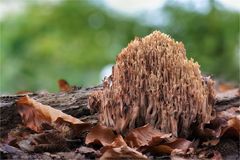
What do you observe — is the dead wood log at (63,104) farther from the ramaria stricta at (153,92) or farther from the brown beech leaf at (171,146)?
the brown beech leaf at (171,146)

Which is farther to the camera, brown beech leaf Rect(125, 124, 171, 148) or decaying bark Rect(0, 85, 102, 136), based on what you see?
decaying bark Rect(0, 85, 102, 136)

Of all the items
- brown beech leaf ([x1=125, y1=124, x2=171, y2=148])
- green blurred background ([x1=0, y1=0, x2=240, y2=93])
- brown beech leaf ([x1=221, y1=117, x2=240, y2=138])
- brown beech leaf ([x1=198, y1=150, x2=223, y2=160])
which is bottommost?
brown beech leaf ([x1=198, y1=150, x2=223, y2=160])

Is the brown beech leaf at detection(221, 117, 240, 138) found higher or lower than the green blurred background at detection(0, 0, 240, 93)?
lower

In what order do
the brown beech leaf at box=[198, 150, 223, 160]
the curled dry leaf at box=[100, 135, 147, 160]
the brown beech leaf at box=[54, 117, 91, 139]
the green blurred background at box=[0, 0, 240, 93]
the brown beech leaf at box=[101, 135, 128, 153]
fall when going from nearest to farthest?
the curled dry leaf at box=[100, 135, 147, 160], the brown beech leaf at box=[101, 135, 128, 153], the brown beech leaf at box=[198, 150, 223, 160], the brown beech leaf at box=[54, 117, 91, 139], the green blurred background at box=[0, 0, 240, 93]

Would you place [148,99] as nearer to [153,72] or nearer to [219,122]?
[153,72]

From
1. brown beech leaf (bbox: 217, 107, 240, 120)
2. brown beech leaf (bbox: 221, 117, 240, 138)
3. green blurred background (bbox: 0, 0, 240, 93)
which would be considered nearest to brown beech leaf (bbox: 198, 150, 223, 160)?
brown beech leaf (bbox: 221, 117, 240, 138)

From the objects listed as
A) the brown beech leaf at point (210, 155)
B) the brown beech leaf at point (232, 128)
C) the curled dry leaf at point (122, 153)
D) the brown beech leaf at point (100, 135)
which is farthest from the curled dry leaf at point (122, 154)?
the brown beech leaf at point (232, 128)

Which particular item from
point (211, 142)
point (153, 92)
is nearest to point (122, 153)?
point (153, 92)

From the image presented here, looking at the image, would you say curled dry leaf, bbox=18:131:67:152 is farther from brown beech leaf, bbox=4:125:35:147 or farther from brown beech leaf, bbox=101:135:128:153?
brown beech leaf, bbox=101:135:128:153
